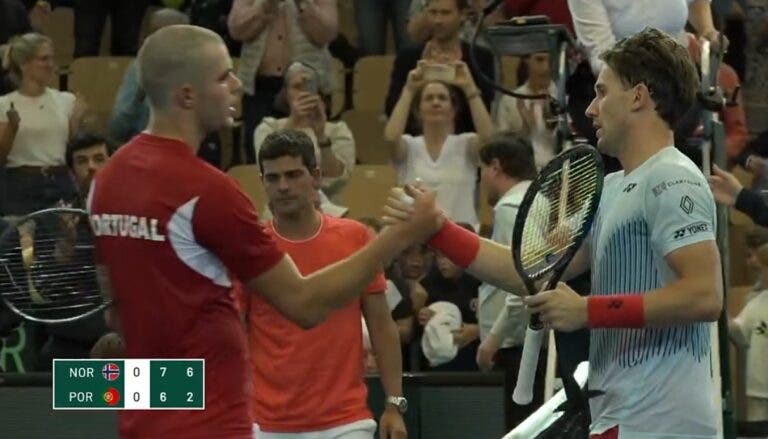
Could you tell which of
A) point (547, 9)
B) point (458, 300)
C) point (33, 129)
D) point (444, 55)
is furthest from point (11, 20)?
point (547, 9)

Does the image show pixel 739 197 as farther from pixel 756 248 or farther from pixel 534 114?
pixel 534 114

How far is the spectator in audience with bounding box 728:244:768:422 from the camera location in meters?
8.77

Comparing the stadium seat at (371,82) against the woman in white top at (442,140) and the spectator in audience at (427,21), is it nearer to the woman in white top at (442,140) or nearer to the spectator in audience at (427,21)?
the spectator in audience at (427,21)

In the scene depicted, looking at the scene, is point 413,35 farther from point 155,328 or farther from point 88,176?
point 155,328

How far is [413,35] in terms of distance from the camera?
36.1ft

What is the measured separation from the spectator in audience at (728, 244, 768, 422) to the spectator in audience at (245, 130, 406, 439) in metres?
2.56

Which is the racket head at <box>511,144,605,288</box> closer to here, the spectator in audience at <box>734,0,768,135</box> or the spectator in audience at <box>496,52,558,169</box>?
the spectator in audience at <box>496,52,558,169</box>

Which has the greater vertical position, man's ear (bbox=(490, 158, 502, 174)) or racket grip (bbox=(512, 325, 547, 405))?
racket grip (bbox=(512, 325, 547, 405))

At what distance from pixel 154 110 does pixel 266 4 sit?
6.51 m

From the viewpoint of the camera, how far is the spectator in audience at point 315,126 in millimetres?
10070

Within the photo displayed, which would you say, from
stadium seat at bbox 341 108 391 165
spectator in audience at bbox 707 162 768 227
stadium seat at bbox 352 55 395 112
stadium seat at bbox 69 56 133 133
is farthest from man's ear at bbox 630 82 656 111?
stadium seat at bbox 69 56 133 133

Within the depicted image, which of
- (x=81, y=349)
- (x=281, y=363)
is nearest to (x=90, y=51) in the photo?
(x=81, y=349)

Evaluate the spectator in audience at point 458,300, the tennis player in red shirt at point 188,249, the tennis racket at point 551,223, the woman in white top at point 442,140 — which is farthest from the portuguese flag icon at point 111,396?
the woman in white top at point 442,140

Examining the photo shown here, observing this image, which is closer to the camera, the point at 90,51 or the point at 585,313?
the point at 585,313
